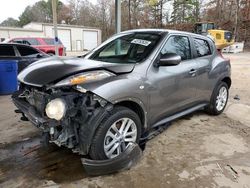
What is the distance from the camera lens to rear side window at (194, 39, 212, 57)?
175 inches

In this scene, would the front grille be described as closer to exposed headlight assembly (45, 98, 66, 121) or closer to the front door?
exposed headlight assembly (45, 98, 66, 121)

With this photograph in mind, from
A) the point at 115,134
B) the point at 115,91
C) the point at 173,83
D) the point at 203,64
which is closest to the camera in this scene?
the point at 115,91

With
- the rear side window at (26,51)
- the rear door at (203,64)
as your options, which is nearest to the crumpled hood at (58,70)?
the rear door at (203,64)

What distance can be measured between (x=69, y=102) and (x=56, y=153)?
1083 mm

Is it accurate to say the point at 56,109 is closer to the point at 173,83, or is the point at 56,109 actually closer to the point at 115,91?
the point at 115,91

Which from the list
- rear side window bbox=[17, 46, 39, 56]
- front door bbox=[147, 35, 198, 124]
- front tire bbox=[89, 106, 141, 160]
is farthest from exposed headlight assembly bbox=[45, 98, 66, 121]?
rear side window bbox=[17, 46, 39, 56]

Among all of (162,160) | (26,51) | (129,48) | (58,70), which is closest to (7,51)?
(26,51)

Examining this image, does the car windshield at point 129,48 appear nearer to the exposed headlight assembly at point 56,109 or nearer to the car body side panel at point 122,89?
the car body side panel at point 122,89

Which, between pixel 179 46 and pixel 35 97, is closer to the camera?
pixel 35 97

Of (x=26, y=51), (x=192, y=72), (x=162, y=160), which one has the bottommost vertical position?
(x=162, y=160)

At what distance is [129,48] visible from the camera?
13.3ft

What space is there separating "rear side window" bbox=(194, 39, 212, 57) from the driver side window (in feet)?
1.00

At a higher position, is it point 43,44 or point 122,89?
point 43,44

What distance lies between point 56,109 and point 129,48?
180 cm
